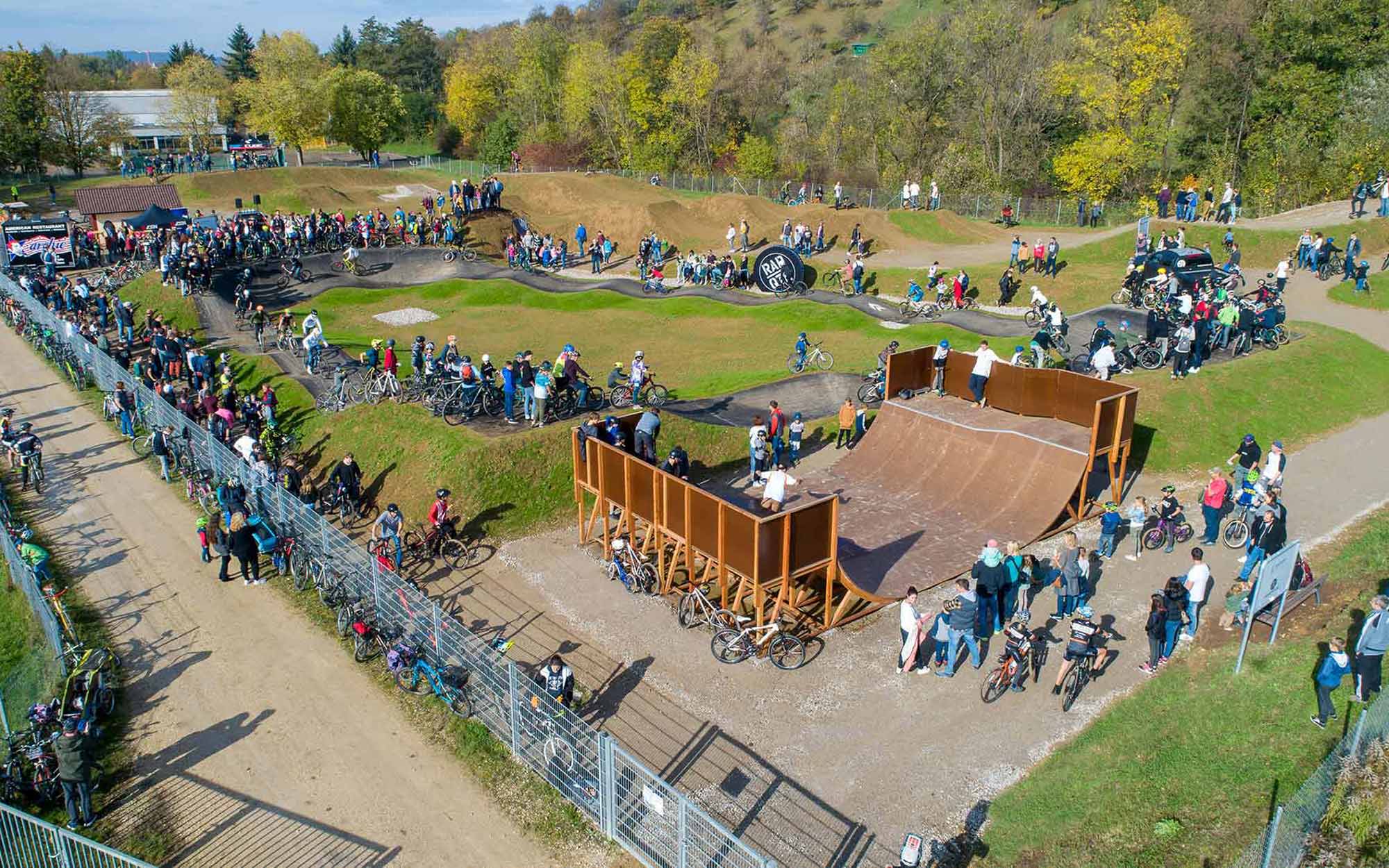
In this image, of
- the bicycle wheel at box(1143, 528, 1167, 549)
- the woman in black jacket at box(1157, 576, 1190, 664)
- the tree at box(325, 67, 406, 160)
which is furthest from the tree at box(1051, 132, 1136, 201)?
the tree at box(325, 67, 406, 160)

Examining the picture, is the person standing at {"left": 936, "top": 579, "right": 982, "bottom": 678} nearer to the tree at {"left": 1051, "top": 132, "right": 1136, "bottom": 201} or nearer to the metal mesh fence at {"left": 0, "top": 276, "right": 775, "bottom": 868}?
the metal mesh fence at {"left": 0, "top": 276, "right": 775, "bottom": 868}

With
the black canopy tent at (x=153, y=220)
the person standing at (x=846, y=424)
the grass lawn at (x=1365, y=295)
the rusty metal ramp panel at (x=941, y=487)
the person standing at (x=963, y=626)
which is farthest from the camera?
the black canopy tent at (x=153, y=220)

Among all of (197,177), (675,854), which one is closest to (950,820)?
(675,854)

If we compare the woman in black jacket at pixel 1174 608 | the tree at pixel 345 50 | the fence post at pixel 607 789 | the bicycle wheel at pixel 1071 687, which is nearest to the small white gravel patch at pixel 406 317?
the fence post at pixel 607 789

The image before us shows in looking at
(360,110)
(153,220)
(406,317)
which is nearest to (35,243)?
(153,220)

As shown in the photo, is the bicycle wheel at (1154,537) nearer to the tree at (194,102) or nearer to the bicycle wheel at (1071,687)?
the bicycle wheel at (1071,687)

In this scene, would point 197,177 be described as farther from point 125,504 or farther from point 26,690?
point 26,690
